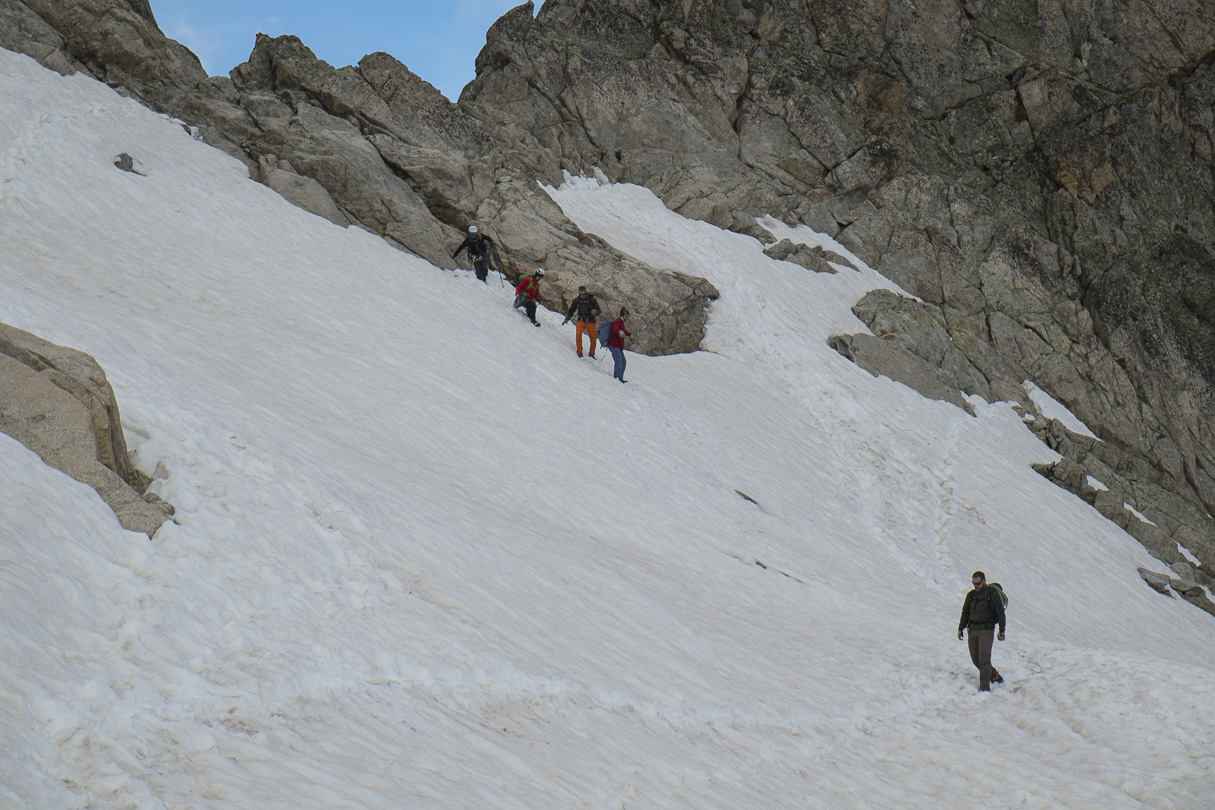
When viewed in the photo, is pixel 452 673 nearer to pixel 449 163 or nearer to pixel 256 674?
pixel 256 674

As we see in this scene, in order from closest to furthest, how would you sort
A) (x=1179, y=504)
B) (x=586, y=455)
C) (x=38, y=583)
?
(x=38, y=583) < (x=586, y=455) < (x=1179, y=504)

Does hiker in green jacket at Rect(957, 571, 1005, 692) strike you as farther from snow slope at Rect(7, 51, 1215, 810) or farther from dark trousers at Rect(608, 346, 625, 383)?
dark trousers at Rect(608, 346, 625, 383)

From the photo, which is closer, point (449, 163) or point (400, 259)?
point (400, 259)

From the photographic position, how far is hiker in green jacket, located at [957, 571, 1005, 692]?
1191cm

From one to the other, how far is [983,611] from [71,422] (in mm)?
12154

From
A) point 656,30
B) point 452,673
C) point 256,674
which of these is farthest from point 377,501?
point 656,30

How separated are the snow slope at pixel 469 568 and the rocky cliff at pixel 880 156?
3534 mm

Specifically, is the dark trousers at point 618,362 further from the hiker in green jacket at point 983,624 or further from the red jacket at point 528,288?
the hiker in green jacket at point 983,624

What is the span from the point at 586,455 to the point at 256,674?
1065 cm

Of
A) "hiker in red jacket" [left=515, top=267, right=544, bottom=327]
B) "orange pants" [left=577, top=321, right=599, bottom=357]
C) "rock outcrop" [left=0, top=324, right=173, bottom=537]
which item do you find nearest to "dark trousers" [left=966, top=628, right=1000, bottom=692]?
"rock outcrop" [left=0, top=324, right=173, bottom=537]

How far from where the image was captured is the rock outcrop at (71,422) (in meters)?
7.90

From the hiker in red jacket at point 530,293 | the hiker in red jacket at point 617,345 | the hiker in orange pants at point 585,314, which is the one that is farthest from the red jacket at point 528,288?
the hiker in red jacket at point 617,345

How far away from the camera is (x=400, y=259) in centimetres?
2483

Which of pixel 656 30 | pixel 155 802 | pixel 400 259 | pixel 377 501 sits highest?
pixel 656 30
